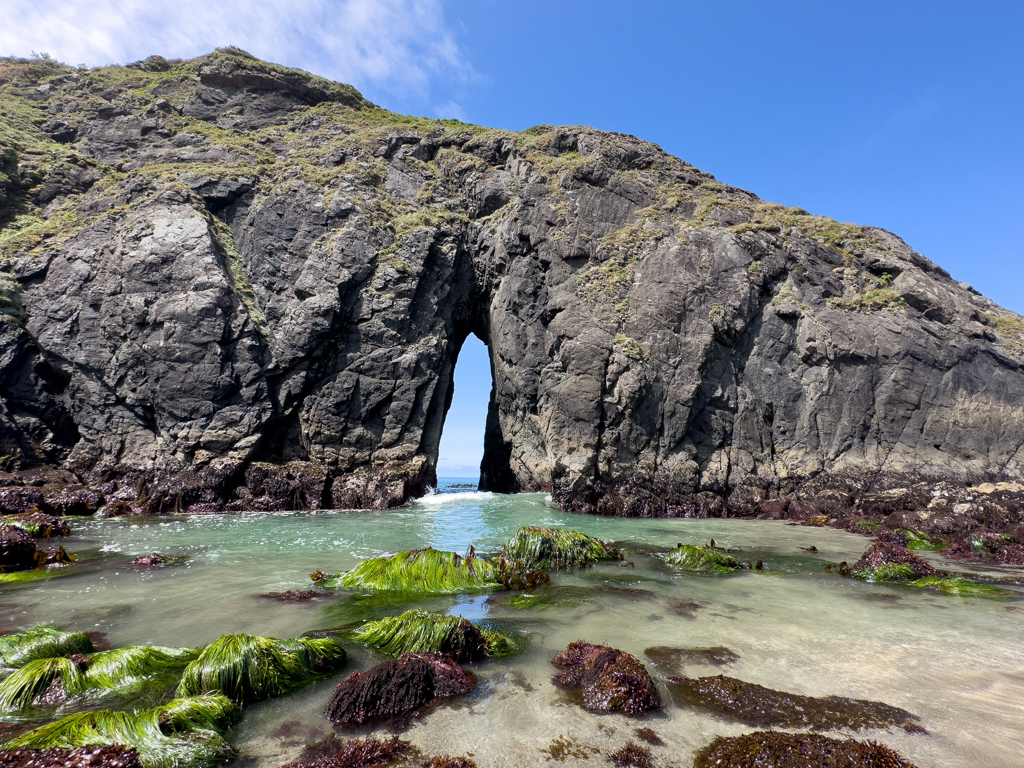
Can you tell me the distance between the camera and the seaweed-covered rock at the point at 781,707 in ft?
14.0

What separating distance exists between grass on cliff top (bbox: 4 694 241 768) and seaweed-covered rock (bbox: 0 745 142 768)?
14 cm

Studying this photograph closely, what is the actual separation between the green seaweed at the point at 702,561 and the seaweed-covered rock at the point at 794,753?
22.3 ft

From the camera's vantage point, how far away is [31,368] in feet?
80.4

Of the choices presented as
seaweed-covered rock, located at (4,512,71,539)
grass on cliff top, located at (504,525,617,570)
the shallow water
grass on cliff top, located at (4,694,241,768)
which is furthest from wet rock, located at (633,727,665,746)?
seaweed-covered rock, located at (4,512,71,539)

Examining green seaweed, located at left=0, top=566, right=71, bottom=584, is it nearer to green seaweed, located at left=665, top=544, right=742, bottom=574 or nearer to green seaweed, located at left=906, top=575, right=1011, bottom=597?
green seaweed, located at left=665, top=544, right=742, bottom=574

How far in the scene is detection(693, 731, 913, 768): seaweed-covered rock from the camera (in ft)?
11.9

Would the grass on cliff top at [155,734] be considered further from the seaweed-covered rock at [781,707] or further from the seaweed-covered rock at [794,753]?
the seaweed-covered rock at [781,707]

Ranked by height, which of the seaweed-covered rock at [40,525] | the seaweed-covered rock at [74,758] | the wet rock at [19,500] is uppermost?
the seaweed-covered rock at [74,758]

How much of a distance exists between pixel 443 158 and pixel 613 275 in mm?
17522

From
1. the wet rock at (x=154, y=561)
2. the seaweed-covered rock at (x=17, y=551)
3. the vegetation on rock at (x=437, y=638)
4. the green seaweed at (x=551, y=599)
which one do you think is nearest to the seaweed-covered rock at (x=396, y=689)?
the vegetation on rock at (x=437, y=638)

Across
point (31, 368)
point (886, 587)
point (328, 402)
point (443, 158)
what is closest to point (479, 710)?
point (886, 587)

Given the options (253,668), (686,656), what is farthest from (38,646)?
(686,656)

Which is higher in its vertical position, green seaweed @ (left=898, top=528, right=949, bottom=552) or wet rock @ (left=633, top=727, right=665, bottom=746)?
wet rock @ (left=633, top=727, right=665, bottom=746)

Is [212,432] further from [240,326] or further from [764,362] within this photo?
[764,362]
